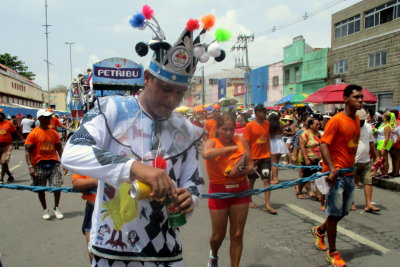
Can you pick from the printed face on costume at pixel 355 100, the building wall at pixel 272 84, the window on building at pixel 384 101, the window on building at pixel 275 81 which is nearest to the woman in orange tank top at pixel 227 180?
the printed face on costume at pixel 355 100

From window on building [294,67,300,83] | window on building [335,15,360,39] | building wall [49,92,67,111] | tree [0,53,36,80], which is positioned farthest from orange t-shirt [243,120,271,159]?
building wall [49,92,67,111]

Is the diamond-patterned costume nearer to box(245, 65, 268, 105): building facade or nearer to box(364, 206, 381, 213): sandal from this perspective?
box(364, 206, 381, 213): sandal

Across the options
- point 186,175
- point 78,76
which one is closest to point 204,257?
point 186,175

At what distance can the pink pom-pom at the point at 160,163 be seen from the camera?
1.69 meters

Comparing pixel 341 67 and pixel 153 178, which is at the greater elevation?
pixel 341 67

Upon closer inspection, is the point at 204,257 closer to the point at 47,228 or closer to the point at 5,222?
the point at 47,228

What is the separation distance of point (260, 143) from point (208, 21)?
478 cm

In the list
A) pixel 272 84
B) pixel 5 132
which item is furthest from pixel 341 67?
pixel 5 132

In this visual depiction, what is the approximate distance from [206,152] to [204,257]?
1.36 m

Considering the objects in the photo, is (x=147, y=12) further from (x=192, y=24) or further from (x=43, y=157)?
(x=43, y=157)

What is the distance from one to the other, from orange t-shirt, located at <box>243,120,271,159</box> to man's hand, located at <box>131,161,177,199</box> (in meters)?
4.95

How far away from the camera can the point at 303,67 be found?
104 ft

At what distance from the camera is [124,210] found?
165 cm

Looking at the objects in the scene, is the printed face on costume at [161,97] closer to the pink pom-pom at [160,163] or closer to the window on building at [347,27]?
the pink pom-pom at [160,163]
